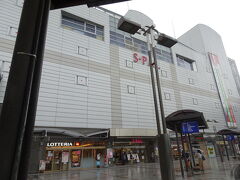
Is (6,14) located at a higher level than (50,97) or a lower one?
higher

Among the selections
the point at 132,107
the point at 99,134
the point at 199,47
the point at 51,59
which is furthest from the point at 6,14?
the point at 199,47

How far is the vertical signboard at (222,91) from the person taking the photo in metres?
29.5

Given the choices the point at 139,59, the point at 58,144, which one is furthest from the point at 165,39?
the point at 139,59

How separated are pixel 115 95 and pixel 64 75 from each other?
5.78 meters

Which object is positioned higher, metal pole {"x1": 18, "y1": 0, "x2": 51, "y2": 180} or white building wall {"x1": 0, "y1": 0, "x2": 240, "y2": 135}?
white building wall {"x1": 0, "y1": 0, "x2": 240, "y2": 135}

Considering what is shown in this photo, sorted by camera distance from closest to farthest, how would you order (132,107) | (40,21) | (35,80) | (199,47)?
(35,80) < (40,21) < (132,107) < (199,47)

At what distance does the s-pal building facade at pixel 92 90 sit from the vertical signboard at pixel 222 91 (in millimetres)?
4853

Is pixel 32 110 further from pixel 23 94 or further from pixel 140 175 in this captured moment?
pixel 140 175

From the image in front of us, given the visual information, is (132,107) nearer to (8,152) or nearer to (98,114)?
(98,114)

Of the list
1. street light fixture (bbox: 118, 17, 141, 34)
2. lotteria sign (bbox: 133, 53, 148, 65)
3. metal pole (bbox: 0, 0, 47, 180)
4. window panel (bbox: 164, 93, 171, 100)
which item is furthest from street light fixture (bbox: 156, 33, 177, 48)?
window panel (bbox: 164, 93, 171, 100)

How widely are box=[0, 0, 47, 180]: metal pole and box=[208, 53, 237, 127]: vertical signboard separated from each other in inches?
1332

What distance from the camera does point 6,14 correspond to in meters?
15.2

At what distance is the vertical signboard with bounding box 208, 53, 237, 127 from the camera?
1160 inches

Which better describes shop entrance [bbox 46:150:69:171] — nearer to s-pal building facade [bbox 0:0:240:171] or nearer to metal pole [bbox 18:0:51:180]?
s-pal building facade [bbox 0:0:240:171]
